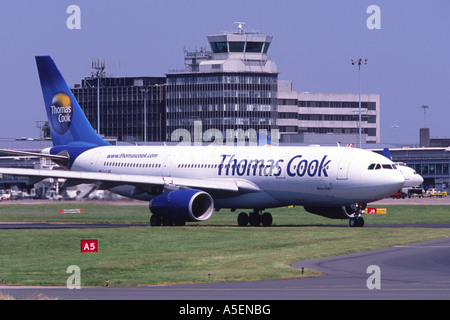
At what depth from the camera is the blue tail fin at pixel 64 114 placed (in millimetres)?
66062

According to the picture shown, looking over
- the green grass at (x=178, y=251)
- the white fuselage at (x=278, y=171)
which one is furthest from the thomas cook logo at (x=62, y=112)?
the green grass at (x=178, y=251)

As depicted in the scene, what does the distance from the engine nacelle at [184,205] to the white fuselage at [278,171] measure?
184 centimetres

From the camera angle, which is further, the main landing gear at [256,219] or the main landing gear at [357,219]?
the main landing gear at [256,219]

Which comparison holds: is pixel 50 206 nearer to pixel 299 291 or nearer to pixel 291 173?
pixel 291 173

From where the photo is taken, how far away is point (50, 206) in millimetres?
76500

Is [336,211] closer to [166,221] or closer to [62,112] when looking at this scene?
[166,221]

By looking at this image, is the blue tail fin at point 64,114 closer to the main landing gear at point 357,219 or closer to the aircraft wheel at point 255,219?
the aircraft wheel at point 255,219

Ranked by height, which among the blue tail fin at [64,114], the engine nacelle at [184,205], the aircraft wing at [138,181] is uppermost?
the blue tail fin at [64,114]

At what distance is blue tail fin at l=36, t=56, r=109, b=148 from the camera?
6606cm

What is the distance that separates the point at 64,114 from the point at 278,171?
20073 mm

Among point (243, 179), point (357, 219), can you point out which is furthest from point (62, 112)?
point (357, 219)

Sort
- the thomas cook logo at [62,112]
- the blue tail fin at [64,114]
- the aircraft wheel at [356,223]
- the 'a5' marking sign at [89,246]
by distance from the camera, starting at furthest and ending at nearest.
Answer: the thomas cook logo at [62,112], the blue tail fin at [64,114], the aircraft wheel at [356,223], the 'a5' marking sign at [89,246]

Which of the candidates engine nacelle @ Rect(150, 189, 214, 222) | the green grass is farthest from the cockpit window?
engine nacelle @ Rect(150, 189, 214, 222)
